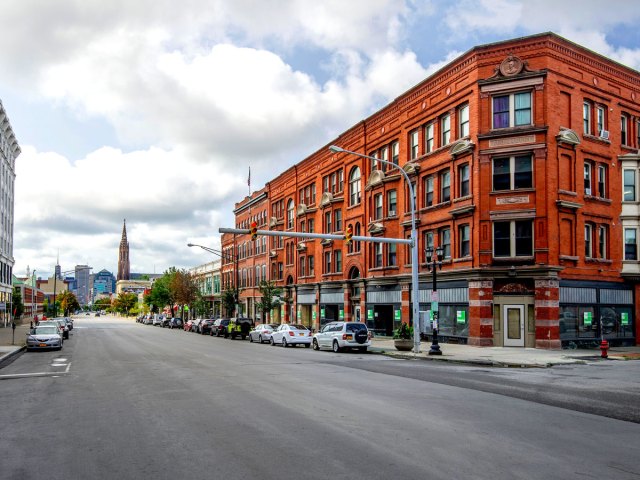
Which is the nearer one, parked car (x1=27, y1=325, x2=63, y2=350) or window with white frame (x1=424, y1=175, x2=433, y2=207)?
parked car (x1=27, y1=325, x2=63, y2=350)

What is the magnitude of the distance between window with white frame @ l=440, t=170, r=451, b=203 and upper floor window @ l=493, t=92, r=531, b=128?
4.55 m

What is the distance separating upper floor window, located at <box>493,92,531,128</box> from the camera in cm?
3144

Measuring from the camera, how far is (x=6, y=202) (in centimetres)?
8681

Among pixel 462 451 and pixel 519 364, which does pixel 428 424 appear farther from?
pixel 519 364

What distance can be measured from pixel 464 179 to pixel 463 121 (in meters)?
3.39

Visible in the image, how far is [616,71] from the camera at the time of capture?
34.6m

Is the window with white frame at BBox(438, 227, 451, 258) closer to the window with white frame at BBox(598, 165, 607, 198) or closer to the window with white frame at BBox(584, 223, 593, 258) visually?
the window with white frame at BBox(584, 223, 593, 258)

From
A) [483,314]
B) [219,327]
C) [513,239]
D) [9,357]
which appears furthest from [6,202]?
[513,239]

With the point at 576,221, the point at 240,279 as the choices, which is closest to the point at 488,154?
the point at 576,221

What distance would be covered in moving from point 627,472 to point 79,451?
7401mm

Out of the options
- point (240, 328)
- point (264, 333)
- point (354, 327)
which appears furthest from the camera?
point (240, 328)

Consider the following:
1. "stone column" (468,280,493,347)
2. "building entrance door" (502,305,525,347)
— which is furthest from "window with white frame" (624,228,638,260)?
"stone column" (468,280,493,347)

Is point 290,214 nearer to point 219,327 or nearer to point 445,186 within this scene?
point 219,327

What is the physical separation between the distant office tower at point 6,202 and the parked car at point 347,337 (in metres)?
60.5
